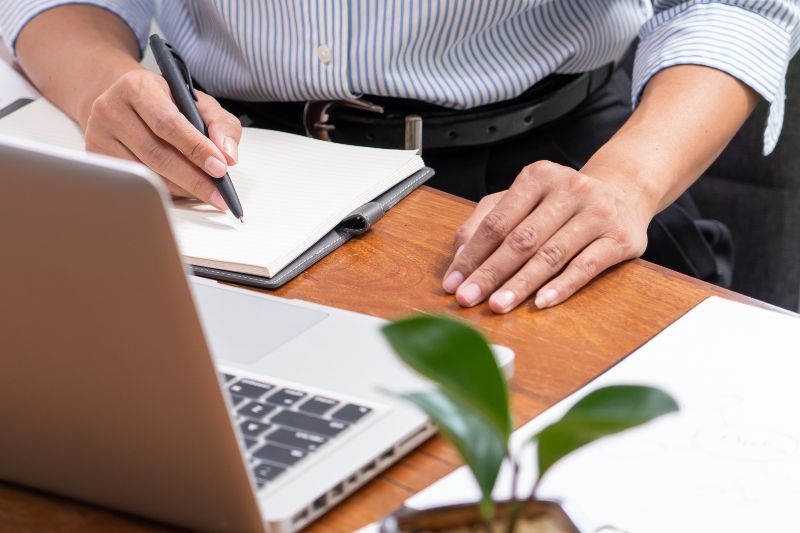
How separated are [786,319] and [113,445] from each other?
1.48ft

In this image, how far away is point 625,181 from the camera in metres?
0.84

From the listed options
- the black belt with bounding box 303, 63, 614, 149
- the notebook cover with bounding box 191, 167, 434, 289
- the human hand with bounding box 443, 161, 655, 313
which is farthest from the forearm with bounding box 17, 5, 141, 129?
the human hand with bounding box 443, 161, 655, 313

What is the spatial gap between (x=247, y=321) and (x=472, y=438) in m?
0.35

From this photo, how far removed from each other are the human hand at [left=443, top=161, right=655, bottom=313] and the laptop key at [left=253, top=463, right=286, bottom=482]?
248 mm

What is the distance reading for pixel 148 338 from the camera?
1.37ft

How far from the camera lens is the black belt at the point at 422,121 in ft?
3.49

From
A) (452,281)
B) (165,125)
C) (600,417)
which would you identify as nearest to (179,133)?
(165,125)

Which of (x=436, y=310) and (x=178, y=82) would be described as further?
(x=178, y=82)

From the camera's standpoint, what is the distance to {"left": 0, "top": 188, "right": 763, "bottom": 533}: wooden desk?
1.74 feet

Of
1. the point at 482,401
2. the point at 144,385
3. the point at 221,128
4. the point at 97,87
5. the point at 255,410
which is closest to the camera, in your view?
the point at 482,401

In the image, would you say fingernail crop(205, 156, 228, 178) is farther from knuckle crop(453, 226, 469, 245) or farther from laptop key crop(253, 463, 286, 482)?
laptop key crop(253, 463, 286, 482)

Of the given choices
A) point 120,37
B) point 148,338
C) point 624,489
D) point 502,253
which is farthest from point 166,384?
point 120,37

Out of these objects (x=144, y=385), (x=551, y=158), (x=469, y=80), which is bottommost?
(x=551, y=158)

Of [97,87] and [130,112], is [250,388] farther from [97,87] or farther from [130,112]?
[97,87]
